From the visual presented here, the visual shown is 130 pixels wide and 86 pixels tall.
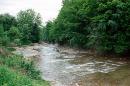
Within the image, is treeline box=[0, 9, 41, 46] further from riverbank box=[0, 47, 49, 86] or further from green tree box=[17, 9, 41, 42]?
riverbank box=[0, 47, 49, 86]

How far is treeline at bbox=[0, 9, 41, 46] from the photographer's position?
8454 cm

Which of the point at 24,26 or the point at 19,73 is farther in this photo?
the point at 24,26

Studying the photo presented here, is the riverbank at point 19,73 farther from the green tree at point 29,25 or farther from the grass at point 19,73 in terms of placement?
the green tree at point 29,25

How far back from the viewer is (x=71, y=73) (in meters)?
23.7

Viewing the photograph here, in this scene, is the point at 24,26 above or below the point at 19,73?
above

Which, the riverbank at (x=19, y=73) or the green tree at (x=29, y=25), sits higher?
the green tree at (x=29, y=25)

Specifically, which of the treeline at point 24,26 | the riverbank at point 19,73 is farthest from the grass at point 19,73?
the treeline at point 24,26

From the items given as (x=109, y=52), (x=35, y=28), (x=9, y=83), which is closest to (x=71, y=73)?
(x=9, y=83)

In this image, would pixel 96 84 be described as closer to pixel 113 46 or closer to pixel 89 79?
pixel 89 79

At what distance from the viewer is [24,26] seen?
95.5 meters

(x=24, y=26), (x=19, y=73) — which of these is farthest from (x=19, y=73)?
(x=24, y=26)

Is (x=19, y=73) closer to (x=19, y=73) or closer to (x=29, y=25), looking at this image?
(x=19, y=73)

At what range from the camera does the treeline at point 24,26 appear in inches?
3328

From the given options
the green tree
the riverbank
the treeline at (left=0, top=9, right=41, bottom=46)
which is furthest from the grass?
the green tree
